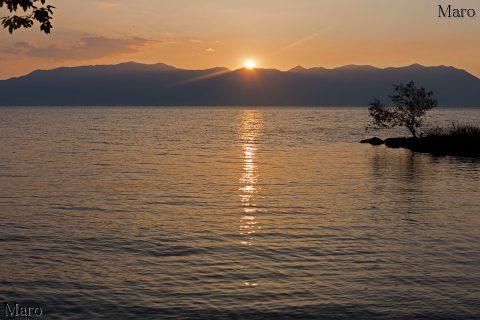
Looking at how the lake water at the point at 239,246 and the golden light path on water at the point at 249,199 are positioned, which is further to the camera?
the golden light path on water at the point at 249,199

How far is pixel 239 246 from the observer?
2292 cm

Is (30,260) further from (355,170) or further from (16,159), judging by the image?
(16,159)

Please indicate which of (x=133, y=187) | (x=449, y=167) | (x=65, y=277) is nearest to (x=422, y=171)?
(x=449, y=167)

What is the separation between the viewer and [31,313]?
15391mm

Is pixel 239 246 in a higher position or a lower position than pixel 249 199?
lower

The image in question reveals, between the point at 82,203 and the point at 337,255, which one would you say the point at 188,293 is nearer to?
the point at 337,255

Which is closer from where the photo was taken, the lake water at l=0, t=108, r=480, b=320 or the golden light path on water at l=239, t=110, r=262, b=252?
the lake water at l=0, t=108, r=480, b=320

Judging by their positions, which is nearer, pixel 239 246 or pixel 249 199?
pixel 239 246

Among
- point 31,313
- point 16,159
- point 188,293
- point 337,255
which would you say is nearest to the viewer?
point 31,313

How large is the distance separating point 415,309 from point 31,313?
10.3 m

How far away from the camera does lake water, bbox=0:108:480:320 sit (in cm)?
1625

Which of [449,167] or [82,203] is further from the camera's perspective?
[449,167]

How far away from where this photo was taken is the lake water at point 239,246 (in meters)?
16.2

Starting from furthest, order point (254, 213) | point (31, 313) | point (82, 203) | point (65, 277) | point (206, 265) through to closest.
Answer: point (82, 203) → point (254, 213) → point (206, 265) → point (65, 277) → point (31, 313)
